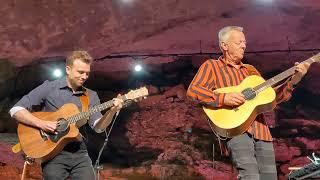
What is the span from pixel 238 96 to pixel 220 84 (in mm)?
253

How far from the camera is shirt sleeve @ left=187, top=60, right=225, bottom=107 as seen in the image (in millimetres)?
3322

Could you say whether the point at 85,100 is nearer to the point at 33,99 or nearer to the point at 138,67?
the point at 33,99

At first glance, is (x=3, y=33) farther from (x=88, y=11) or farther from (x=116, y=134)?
(x=116, y=134)

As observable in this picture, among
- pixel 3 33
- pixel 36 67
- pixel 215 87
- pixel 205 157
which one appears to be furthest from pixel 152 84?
pixel 215 87

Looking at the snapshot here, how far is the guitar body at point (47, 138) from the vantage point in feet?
11.1

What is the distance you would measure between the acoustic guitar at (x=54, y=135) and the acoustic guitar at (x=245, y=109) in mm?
853

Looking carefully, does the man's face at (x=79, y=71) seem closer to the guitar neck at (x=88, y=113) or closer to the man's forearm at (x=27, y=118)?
the guitar neck at (x=88, y=113)

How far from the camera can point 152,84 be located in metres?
6.42

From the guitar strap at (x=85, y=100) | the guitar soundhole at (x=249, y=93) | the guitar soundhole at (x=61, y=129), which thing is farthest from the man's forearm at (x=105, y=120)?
the guitar soundhole at (x=249, y=93)

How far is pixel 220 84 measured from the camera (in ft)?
11.5

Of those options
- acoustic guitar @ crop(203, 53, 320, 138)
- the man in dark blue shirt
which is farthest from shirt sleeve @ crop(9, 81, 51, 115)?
acoustic guitar @ crop(203, 53, 320, 138)

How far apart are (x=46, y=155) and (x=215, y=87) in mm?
1551

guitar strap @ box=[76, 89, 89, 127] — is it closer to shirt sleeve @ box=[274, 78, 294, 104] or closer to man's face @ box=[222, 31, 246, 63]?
man's face @ box=[222, 31, 246, 63]

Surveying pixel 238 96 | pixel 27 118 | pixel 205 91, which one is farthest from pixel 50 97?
pixel 238 96
